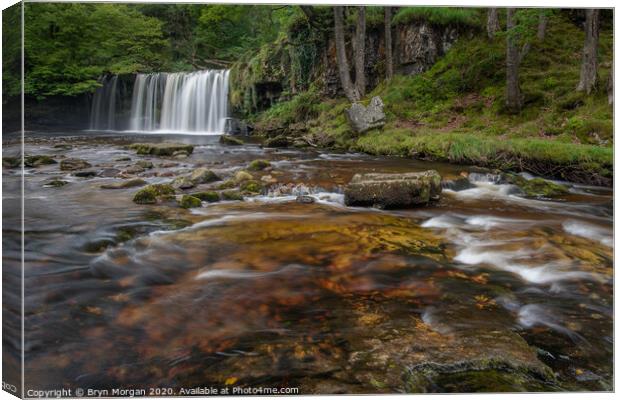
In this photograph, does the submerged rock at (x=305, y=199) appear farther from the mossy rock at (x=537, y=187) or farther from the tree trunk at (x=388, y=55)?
the tree trunk at (x=388, y=55)

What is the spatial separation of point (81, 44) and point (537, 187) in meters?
4.58

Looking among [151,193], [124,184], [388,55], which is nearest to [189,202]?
[151,193]

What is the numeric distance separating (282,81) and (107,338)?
674cm

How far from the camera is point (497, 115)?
5434 mm

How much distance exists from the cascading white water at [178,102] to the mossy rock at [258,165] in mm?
1112

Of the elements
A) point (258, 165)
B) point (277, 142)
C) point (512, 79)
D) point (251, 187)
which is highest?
A: point (512, 79)

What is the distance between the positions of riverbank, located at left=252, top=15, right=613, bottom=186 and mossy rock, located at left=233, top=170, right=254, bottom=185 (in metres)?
1.78

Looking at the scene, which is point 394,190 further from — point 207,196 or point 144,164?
point 144,164

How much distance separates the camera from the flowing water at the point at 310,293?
1.83 metres

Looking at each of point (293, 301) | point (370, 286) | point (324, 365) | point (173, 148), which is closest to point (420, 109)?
point (173, 148)

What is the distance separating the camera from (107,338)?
197 cm

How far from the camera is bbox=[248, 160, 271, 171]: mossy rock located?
6225mm

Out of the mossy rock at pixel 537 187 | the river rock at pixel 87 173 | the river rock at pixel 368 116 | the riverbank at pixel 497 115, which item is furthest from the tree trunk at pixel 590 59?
the river rock at pixel 87 173

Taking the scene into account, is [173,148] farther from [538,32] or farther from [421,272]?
[538,32]
